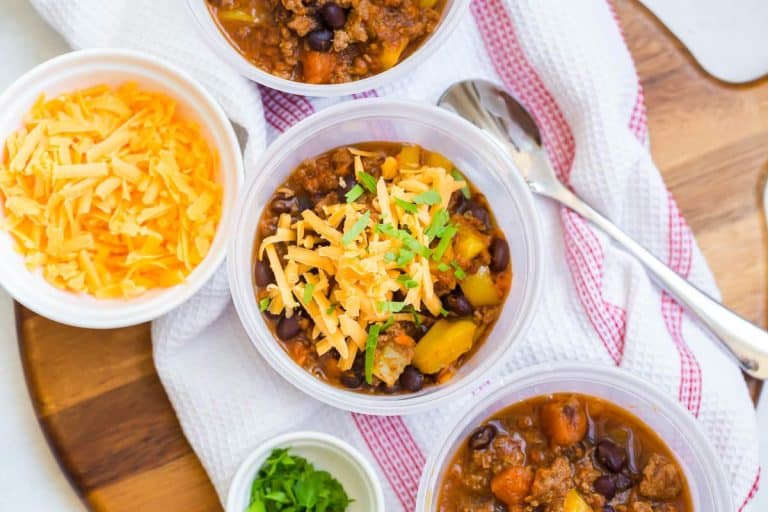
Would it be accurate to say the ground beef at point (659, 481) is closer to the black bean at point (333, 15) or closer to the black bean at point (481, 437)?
the black bean at point (481, 437)

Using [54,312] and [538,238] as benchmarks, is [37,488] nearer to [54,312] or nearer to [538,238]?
[54,312]

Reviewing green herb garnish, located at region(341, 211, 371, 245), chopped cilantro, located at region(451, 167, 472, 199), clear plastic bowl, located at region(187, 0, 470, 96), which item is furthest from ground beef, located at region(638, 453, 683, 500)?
clear plastic bowl, located at region(187, 0, 470, 96)

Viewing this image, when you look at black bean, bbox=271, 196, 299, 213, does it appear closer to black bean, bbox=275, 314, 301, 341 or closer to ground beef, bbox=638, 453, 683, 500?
black bean, bbox=275, 314, 301, 341

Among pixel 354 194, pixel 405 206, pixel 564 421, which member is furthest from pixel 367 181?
pixel 564 421

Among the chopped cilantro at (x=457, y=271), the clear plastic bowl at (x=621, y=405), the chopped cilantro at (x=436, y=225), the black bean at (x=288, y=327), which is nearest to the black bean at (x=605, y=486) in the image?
the clear plastic bowl at (x=621, y=405)

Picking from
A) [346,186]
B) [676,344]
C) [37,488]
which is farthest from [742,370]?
[37,488]

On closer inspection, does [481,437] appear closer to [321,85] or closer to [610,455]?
[610,455]
